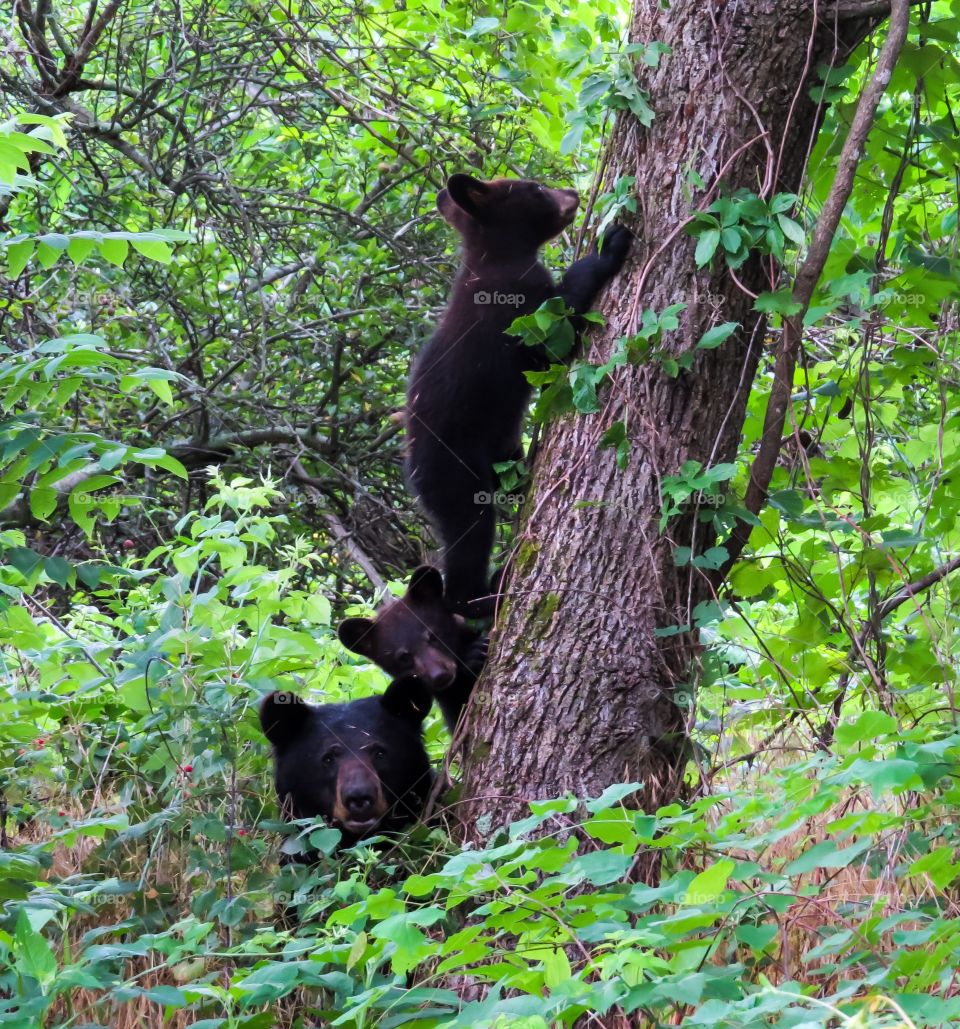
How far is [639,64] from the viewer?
3633mm

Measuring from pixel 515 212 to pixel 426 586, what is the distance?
166cm

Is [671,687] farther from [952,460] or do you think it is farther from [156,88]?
[156,88]

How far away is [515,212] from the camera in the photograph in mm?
5305

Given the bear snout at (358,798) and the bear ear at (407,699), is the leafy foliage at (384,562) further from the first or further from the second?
the bear ear at (407,699)

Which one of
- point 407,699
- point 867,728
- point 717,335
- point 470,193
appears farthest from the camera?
point 470,193

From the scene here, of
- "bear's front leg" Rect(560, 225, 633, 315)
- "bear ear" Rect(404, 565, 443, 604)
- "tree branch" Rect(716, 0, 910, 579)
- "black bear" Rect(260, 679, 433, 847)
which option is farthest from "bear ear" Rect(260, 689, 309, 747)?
"bear's front leg" Rect(560, 225, 633, 315)

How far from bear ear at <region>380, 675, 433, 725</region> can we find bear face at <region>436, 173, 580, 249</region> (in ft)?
6.53

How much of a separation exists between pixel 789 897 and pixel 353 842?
2072 mm

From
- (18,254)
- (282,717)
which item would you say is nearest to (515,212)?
(282,717)

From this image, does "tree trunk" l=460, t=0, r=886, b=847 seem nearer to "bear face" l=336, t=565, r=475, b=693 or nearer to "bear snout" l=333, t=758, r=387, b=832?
"bear snout" l=333, t=758, r=387, b=832

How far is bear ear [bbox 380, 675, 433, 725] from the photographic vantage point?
430 cm

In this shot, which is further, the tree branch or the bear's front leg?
the bear's front leg

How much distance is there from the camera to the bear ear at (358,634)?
5.10 metres

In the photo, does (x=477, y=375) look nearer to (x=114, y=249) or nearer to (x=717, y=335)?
(x=717, y=335)
